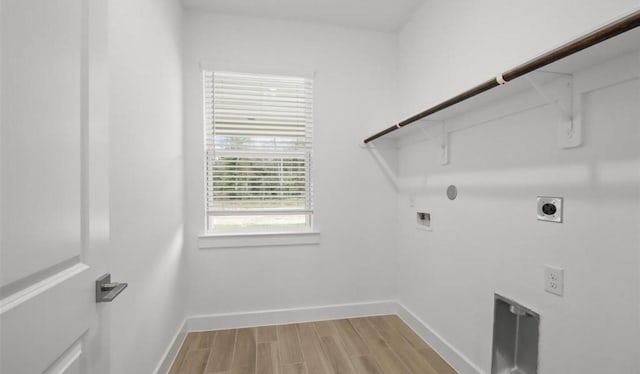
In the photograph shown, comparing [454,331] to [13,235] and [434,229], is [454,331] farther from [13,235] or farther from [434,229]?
[13,235]

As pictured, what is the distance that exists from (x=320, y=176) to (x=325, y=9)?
4.42ft

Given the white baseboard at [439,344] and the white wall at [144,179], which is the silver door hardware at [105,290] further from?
the white baseboard at [439,344]

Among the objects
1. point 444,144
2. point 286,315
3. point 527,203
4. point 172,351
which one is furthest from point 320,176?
point 172,351

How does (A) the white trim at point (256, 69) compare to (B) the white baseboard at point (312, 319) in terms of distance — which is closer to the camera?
(B) the white baseboard at point (312, 319)

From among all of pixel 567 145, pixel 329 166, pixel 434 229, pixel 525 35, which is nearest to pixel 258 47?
pixel 329 166

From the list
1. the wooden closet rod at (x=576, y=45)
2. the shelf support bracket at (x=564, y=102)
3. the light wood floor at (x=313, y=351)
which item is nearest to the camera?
the wooden closet rod at (x=576, y=45)

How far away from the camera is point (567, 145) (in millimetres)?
1099

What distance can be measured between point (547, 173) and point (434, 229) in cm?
89

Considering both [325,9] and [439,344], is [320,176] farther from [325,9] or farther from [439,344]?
[439,344]

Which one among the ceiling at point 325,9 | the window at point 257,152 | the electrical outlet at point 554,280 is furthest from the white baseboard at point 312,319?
the ceiling at point 325,9

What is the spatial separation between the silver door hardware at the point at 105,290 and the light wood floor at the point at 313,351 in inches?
49.9

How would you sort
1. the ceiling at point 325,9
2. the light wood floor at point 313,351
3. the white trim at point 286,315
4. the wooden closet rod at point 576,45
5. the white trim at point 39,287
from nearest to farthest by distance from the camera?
the white trim at point 39,287
the wooden closet rod at point 576,45
the light wood floor at point 313,351
the ceiling at point 325,9
the white trim at point 286,315

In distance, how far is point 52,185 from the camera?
59cm

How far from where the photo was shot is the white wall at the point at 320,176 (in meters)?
2.22
